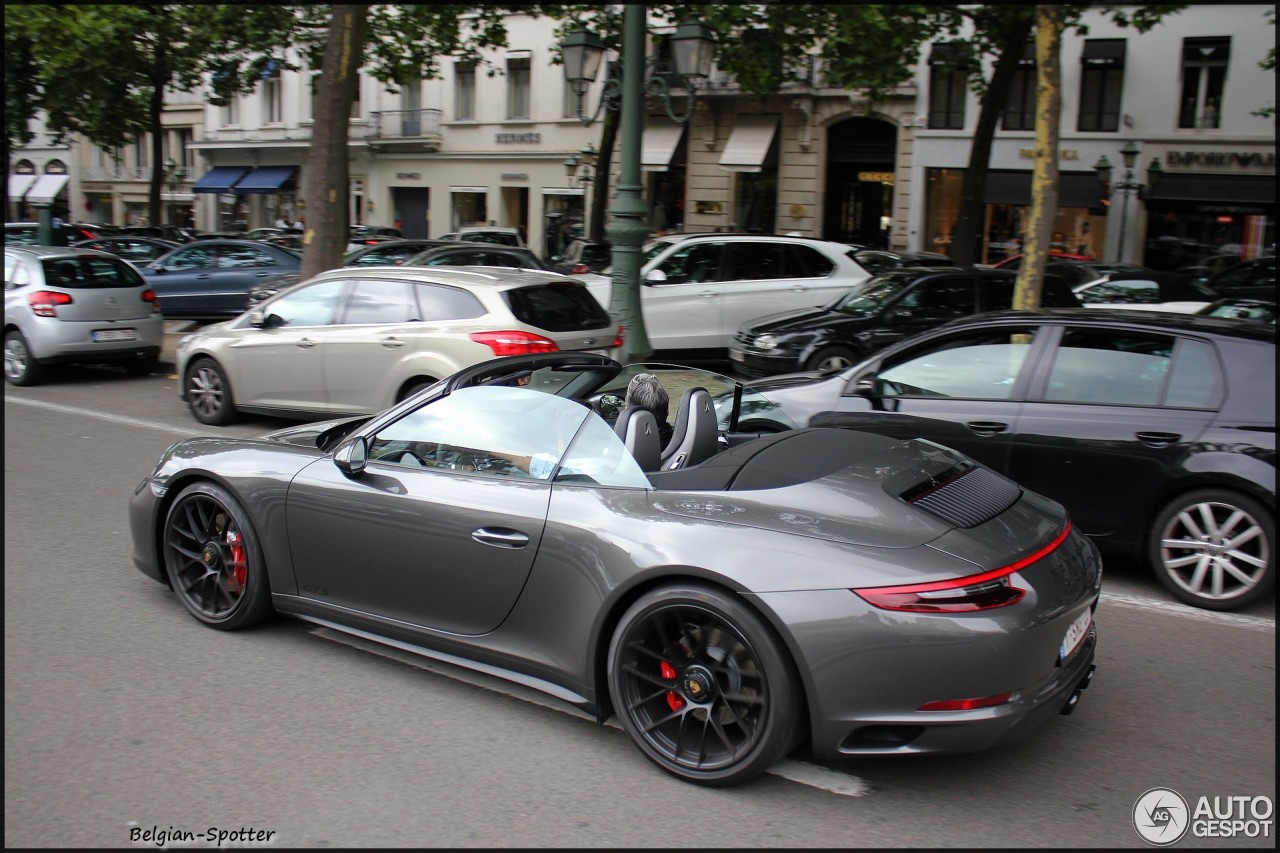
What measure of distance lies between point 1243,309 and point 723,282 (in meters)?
6.52

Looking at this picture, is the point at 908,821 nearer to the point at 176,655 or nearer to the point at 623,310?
the point at 176,655

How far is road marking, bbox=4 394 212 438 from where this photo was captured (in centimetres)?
982

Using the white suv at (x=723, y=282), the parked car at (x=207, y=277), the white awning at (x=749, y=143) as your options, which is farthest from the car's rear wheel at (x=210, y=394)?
the white awning at (x=749, y=143)

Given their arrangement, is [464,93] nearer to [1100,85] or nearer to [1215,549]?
[1100,85]

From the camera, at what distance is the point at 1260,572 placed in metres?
5.47

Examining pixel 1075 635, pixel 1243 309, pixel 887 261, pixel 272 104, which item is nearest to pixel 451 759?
pixel 1075 635

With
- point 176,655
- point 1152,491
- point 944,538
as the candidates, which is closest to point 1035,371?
point 1152,491

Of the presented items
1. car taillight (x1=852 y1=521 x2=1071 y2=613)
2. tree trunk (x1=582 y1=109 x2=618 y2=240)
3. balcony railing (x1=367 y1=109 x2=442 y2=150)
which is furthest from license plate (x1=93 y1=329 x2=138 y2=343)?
balcony railing (x1=367 y1=109 x2=442 y2=150)

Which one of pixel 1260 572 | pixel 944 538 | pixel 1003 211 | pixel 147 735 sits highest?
pixel 1003 211

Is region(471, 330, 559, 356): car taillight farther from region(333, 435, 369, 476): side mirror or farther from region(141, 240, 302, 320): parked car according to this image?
region(141, 240, 302, 320): parked car

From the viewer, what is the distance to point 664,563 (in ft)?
11.8

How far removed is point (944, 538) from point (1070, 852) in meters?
0.99

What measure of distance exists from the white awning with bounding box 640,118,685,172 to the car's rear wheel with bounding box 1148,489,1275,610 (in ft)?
Result: 104

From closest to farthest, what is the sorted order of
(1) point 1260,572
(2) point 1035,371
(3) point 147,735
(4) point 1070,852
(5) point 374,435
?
(4) point 1070,852 < (3) point 147,735 < (5) point 374,435 < (1) point 1260,572 < (2) point 1035,371
